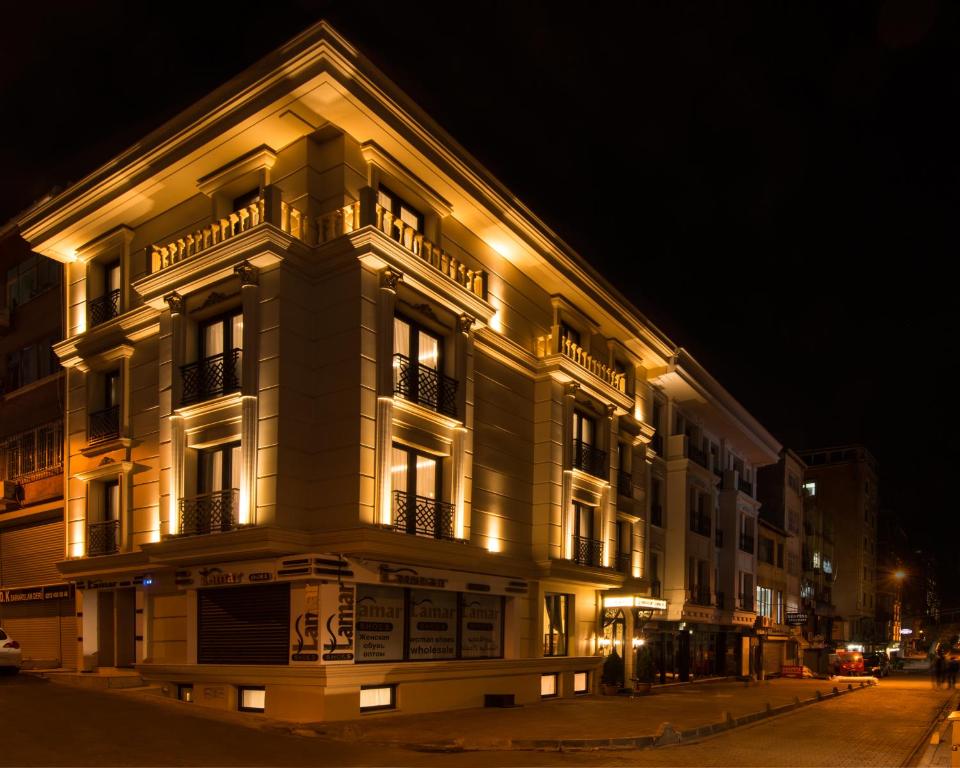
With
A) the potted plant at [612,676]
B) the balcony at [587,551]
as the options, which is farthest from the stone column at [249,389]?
the potted plant at [612,676]

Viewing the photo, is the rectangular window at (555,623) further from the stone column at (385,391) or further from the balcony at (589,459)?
the stone column at (385,391)

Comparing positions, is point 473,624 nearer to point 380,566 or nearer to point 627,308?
point 380,566

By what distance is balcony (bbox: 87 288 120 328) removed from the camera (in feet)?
81.7

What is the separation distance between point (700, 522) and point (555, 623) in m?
16.6

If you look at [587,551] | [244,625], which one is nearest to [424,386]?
[244,625]

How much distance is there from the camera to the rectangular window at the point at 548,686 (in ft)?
86.1

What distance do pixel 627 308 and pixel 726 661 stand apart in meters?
22.7

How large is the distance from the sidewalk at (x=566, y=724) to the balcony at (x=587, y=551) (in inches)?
167

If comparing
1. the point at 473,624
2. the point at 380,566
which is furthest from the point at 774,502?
the point at 380,566

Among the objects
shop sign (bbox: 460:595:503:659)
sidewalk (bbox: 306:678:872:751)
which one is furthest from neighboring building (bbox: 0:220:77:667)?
sidewalk (bbox: 306:678:872:751)

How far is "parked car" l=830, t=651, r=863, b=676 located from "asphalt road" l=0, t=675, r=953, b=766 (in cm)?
3273

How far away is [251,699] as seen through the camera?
19.7 meters

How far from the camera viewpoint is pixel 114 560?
75.7 ft

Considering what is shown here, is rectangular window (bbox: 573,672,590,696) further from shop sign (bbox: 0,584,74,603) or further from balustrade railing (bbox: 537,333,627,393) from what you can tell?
shop sign (bbox: 0,584,74,603)
